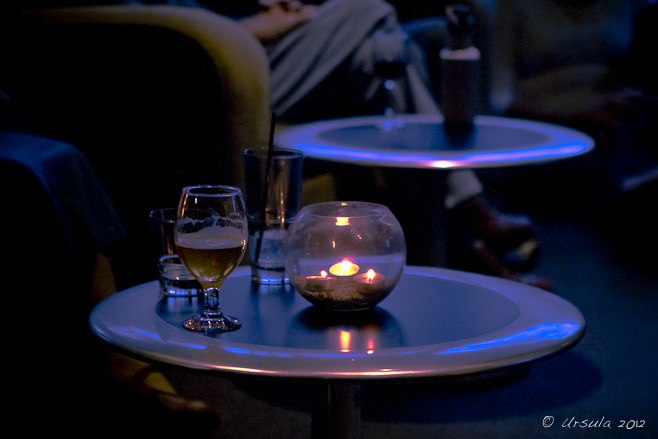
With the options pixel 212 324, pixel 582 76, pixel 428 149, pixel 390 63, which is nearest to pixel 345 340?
pixel 212 324

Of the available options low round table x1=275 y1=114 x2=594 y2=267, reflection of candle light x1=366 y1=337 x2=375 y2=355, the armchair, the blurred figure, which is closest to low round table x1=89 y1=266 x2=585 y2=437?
reflection of candle light x1=366 y1=337 x2=375 y2=355

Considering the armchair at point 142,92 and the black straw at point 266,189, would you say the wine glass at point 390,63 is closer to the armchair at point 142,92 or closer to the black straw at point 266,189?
the armchair at point 142,92

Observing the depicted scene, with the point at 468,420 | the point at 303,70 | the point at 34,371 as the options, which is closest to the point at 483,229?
the point at 303,70

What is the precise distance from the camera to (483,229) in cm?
229

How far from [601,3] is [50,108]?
2327 mm

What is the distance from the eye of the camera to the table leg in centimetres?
77

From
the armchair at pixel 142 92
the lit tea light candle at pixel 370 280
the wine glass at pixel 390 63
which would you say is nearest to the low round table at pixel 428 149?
the wine glass at pixel 390 63

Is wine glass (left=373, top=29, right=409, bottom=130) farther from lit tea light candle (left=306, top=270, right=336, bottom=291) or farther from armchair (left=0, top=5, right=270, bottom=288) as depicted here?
lit tea light candle (left=306, top=270, right=336, bottom=291)

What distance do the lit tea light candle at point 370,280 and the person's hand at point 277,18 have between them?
1.64m

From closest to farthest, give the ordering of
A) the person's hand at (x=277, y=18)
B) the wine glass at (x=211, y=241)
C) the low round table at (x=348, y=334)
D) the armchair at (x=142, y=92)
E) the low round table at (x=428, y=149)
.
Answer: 1. the low round table at (x=348, y=334)
2. the wine glass at (x=211, y=241)
3. the low round table at (x=428, y=149)
4. the armchair at (x=142, y=92)
5. the person's hand at (x=277, y=18)

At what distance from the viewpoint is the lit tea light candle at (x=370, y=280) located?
76 cm

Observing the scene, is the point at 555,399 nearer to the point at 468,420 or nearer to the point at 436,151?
the point at 468,420

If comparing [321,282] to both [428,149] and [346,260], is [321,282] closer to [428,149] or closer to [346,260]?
[346,260]

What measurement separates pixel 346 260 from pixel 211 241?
13 cm
